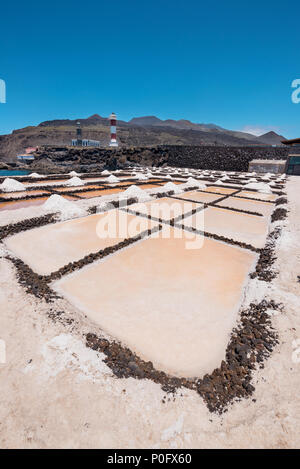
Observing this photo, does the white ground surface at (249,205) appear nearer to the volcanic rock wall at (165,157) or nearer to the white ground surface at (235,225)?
the white ground surface at (235,225)

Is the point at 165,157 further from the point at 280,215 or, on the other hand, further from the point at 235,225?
the point at 235,225

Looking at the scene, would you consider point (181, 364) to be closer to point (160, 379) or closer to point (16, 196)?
point (160, 379)

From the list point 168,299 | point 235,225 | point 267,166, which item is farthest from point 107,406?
point 267,166

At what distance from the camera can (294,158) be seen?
115 ft

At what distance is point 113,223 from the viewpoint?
1120cm

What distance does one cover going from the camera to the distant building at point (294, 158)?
34.7 meters

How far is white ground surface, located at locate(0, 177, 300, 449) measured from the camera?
2.64m

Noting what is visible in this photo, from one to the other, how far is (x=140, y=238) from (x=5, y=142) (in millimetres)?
121780

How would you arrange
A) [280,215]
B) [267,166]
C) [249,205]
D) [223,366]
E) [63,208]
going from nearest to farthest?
[223,366]
[63,208]
[280,215]
[249,205]
[267,166]

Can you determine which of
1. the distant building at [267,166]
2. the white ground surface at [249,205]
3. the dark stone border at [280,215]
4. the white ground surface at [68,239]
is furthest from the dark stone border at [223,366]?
the distant building at [267,166]

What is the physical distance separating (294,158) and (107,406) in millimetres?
43079

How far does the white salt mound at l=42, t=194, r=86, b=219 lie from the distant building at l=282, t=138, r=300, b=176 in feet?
123

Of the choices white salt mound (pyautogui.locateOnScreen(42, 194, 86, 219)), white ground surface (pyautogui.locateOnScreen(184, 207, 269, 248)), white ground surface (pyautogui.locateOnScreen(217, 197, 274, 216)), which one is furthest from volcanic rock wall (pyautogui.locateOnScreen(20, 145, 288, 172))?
white ground surface (pyautogui.locateOnScreen(184, 207, 269, 248))

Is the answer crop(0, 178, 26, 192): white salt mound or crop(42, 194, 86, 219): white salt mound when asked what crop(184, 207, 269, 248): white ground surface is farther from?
crop(0, 178, 26, 192): white salt mound
